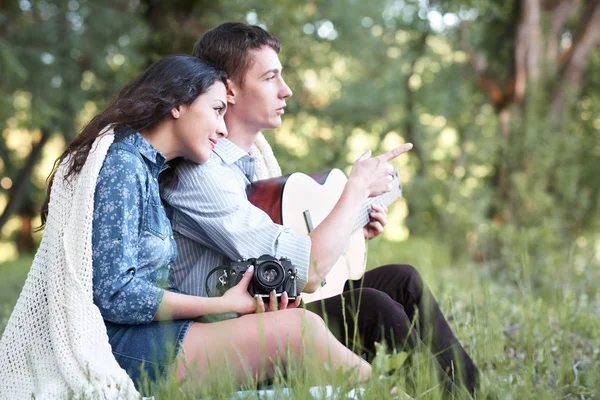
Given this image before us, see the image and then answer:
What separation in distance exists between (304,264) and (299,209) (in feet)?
2.11

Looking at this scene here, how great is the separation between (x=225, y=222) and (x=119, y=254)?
0.42 m

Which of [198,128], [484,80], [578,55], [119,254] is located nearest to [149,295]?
[119,254]

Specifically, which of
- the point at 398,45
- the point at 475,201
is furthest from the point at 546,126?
the point at 398,45

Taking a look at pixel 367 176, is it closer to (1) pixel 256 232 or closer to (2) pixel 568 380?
(1) pixel 256 232

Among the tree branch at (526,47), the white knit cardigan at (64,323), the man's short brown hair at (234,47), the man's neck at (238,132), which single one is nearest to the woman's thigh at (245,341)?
the white knit cardigan at (64,323)

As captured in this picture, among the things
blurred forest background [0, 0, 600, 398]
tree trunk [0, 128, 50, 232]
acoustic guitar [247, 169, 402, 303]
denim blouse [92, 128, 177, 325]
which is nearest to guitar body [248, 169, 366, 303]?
acoustic guitar [247, 169, 402, 303]

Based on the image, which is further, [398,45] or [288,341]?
[398,45]

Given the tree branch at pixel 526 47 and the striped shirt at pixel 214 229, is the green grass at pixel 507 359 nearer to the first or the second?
the striped shirt at pixel 214 229

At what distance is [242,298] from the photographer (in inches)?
98.4

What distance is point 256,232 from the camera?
269cm

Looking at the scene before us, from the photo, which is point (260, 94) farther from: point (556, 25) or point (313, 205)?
point (556, 25)

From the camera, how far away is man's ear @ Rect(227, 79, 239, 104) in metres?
3.18

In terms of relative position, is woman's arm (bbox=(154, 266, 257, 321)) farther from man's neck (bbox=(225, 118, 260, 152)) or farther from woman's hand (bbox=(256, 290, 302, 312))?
man's neck (bbox=(225, 118, 260, 152))

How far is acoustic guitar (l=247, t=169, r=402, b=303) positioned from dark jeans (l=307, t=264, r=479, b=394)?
0.54 ft
